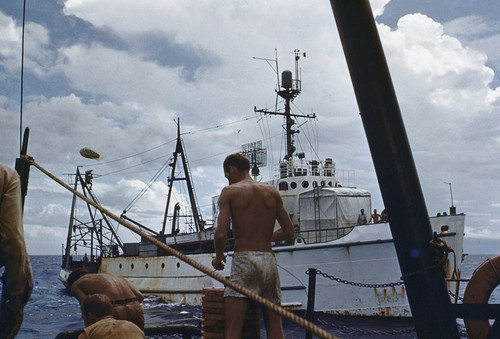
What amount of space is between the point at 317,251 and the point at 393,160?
50.7ft

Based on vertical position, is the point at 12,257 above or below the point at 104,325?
above

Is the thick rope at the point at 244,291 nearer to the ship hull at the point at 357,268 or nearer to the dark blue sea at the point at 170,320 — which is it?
the dark blue sea at the point at 170,320

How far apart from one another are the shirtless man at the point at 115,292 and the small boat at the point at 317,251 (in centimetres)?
932

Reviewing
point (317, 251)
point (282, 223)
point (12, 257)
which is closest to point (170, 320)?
point (317, 251)

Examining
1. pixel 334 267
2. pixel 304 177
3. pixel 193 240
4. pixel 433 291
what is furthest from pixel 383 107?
pixel 193 240

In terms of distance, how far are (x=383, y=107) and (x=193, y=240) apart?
75.0 feet

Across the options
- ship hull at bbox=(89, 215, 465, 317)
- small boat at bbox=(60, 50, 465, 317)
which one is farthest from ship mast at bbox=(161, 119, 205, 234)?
ship hull at bbox=(89, 215, 465, 317)

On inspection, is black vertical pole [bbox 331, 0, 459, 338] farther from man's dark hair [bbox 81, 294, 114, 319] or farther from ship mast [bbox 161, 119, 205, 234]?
ship mast [bbox 161, 119, 205, 234]

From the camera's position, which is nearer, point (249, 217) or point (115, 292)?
point (115, 292)

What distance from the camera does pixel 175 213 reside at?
102ft

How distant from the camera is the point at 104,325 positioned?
9.54 ft

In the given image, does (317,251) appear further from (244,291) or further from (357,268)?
(244,291)

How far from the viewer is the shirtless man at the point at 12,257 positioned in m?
3.28

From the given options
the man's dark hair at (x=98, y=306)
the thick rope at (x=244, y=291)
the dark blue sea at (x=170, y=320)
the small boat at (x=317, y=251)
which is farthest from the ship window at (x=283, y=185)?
the man's dark hair at (x=98, y=306)
